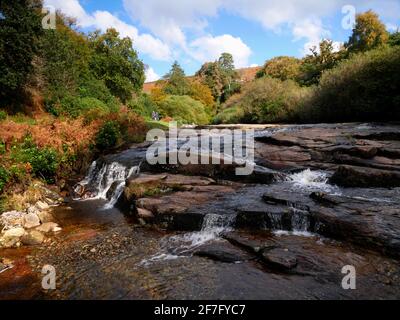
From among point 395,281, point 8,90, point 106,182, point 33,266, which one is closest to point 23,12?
point 8,90

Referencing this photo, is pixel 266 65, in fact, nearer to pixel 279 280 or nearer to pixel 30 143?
pixel 30 143

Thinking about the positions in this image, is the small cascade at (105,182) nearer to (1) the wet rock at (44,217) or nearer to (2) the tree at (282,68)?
(1) the wet rock at (44,217)

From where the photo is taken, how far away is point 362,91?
19.1m

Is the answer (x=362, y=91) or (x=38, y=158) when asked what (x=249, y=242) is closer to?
(x=38, y=158)

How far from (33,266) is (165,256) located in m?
2.21

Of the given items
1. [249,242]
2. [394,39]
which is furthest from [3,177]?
[394,39]

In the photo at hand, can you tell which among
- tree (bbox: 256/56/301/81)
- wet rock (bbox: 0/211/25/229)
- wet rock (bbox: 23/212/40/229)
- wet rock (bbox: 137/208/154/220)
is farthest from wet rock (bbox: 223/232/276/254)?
tree (bbox: 256/56/301/81)

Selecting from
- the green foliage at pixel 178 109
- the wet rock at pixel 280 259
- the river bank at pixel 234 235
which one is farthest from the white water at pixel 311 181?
the green foliage at pixel 178 109

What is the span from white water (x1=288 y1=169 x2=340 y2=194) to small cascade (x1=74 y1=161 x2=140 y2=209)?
4941 mm

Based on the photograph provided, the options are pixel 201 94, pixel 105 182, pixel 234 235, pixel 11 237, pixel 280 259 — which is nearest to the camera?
pixel 280 259

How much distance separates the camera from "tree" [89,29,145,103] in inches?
1090

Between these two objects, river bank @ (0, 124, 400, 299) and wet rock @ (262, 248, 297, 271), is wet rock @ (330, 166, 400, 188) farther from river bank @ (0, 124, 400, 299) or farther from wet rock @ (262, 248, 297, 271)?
wet rock @ (262, 248, 297, 271)

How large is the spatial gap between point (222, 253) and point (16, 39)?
1354 cm

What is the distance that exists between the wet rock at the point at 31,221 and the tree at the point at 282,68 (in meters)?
42.9
